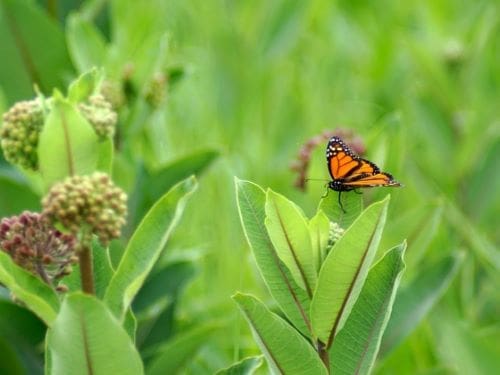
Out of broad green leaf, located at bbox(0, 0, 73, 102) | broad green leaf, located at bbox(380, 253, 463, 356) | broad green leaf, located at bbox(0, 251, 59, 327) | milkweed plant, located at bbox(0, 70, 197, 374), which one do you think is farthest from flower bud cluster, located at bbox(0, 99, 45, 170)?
broad green leaf, located at bbox(0, 0, 73, 102)

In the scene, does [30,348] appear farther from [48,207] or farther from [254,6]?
[254,6]

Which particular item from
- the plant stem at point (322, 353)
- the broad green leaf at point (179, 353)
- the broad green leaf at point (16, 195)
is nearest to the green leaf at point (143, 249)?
the plant stem at point (322, 353)

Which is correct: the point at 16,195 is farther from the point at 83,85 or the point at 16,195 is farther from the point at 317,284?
the point at 317,284

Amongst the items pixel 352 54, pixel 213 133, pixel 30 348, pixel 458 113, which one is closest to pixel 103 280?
pixel 30 348

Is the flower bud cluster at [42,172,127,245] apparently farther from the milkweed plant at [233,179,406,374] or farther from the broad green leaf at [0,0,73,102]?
the broad green leaf at [0,0,73,102]

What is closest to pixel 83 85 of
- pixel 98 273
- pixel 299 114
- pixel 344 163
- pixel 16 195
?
pixel 98 273

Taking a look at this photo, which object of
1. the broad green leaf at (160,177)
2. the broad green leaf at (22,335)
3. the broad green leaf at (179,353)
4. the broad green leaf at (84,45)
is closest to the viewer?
the broad green leaf at (179,353)

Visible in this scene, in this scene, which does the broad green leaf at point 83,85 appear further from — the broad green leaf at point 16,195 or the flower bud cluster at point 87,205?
the broad green leaf at point 16,195
